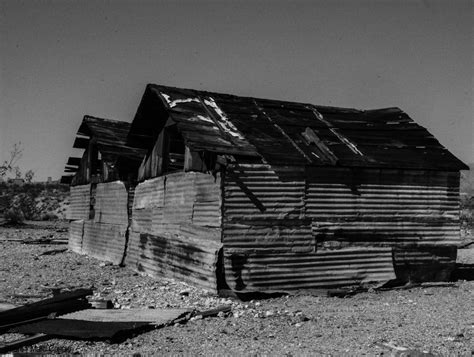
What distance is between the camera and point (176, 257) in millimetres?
12180

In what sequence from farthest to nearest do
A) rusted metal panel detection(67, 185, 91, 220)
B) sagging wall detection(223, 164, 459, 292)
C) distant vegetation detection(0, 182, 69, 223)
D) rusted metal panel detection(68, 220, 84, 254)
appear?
distant vegetation detection(0, 182, 69, 223) → rusted metal panel detection(68, 220, 84, 254) → rusted metal panel detection(67, 185, 91, 220) → sagging wall detection(223, 164, 459, 292)

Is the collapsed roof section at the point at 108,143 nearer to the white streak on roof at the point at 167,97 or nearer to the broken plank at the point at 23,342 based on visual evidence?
the white streak on roof at the point at 167,97

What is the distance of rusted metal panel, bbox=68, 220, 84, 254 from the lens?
19594mm

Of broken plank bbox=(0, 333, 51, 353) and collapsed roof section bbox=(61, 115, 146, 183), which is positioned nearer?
broken plank bbox=(0, 333, 51, 353)

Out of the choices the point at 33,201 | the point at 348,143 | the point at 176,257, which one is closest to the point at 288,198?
the point at 348,143

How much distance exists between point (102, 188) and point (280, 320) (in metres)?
11.2

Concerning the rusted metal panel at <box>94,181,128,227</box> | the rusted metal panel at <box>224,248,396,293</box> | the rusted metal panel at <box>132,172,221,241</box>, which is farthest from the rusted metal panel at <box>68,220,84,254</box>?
the rusted metal panel at <box>224,248,396,293</box>

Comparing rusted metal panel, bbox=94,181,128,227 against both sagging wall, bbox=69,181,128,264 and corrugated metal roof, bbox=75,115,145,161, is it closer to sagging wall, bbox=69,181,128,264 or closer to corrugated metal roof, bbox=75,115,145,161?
sagging wall, bbox=69,181,128,264

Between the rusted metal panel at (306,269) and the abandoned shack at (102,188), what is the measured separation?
6.17 m

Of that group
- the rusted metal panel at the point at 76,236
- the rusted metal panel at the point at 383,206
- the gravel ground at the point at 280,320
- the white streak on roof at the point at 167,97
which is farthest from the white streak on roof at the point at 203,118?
the rusted metal panel at the point at 76,236

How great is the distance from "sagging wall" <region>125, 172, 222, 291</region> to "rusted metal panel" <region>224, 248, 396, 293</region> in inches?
20.8

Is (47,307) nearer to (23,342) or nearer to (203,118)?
(23,342)

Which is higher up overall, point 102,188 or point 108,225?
point 102,188

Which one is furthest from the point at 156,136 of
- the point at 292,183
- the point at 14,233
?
the point at 14,233
